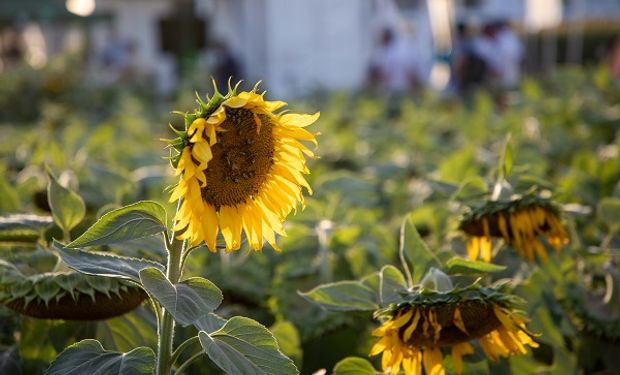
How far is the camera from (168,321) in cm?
135

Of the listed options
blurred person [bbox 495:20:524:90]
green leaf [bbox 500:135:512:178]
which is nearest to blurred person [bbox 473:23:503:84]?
blurred person [bbox 495:20:524:90]

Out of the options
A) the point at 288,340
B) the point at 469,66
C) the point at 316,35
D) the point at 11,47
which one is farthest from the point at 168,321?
the point at 11,47

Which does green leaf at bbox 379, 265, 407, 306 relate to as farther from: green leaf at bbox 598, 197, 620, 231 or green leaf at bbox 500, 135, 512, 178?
green leaf at bbox 598, 197, 620, 231

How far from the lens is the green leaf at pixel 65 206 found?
1680 mm

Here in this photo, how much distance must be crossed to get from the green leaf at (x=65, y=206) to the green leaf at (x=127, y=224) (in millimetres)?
393

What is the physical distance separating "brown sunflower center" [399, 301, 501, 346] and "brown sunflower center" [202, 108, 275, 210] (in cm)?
29

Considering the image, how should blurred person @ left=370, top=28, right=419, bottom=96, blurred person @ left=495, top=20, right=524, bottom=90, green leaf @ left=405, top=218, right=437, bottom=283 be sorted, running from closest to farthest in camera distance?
green leaf @ left=405, top=218, right=437, bottom=283 → blurred person @ left=370, top=28, right=419, bottom=96 → blurred person @ left=495, top=20, right=524, bottom=90

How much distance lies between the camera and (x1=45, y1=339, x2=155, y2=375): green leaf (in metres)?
1.31

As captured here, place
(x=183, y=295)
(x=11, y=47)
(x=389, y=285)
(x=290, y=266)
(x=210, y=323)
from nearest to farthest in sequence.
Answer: (x=183, y=295)
(x=210, y=323)
(x=389, y=285)
(x=290, y=266)
(x=11, y=47)

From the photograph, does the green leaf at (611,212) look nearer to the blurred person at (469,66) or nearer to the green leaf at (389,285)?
the green leaf at (389,285)

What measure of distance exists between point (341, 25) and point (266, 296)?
49.9 ft

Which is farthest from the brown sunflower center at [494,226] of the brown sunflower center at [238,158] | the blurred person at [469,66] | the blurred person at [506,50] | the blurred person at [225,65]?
the blurred person at [225,65]

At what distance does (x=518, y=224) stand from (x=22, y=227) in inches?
31.5

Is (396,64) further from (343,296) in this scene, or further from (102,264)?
(102,264)
